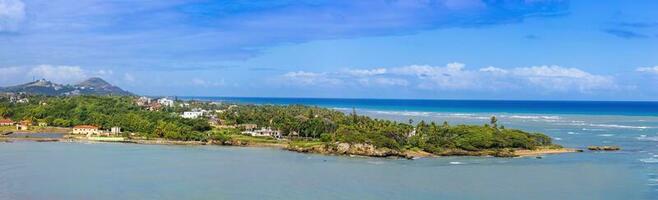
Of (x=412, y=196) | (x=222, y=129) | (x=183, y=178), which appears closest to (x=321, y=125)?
(x=222, y=129)

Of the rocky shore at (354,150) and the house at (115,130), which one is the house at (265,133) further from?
the rocky shore at (354,150)

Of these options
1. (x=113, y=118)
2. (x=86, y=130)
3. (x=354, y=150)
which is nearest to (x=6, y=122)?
(x=113, y=118)

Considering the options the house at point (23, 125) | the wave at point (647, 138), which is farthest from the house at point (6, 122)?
the wave at point (647, 138)

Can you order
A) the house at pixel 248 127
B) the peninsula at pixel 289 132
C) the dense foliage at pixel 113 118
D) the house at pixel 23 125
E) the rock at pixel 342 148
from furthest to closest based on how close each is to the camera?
the house at pixel 23 125, the house at pixel 248 127, the dense foliage at pixel 113 118, the peninsula at pixel 289 132, the rock at pixel 342 148

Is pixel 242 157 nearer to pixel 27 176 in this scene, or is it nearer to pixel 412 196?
pixel 27 176

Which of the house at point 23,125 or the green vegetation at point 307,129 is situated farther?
the house at point 23,125

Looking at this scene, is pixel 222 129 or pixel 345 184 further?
pixel 222 129
